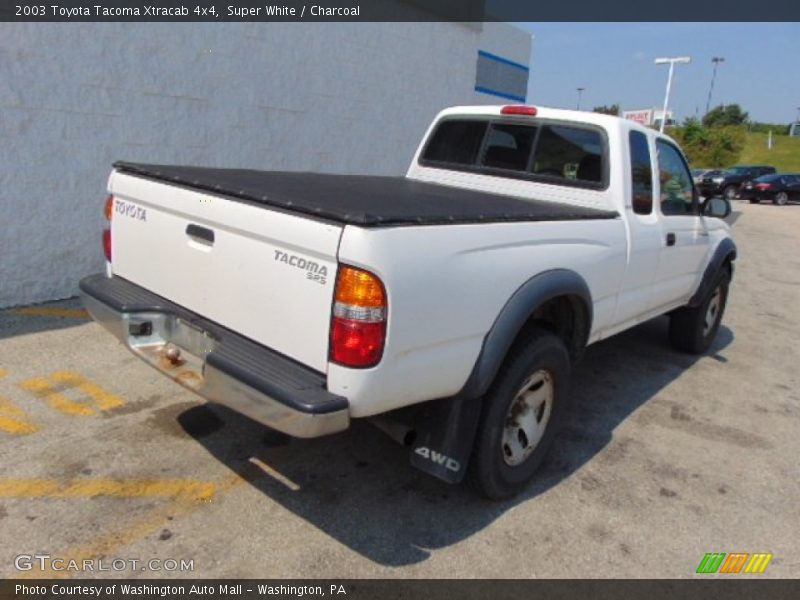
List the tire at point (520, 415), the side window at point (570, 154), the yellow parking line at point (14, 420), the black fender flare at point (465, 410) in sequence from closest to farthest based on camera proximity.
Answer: the black fender flare at point (465, 410) → the tire at point (520, 415) → the yellow parking line at point (14, 420) → the side window at point (570, 154)

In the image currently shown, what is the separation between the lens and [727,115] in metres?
85.1

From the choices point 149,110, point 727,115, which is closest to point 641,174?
point 149,110

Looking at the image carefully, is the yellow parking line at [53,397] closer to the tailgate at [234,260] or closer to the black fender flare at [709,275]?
the tailgate at [234,260]

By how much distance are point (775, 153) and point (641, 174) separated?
6726 cm

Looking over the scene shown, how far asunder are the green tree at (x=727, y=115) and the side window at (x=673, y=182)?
8838 centimetres

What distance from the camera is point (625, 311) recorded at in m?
4.01

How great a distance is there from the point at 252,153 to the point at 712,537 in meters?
6.00

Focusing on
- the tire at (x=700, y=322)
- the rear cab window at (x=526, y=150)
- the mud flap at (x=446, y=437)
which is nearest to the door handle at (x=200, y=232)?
the mud flap at (x=446, y=437)

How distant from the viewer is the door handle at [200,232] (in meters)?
2.66

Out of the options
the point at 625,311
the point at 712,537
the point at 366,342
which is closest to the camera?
the point at 366,342

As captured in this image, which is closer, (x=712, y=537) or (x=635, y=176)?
(x=712, y=537)
